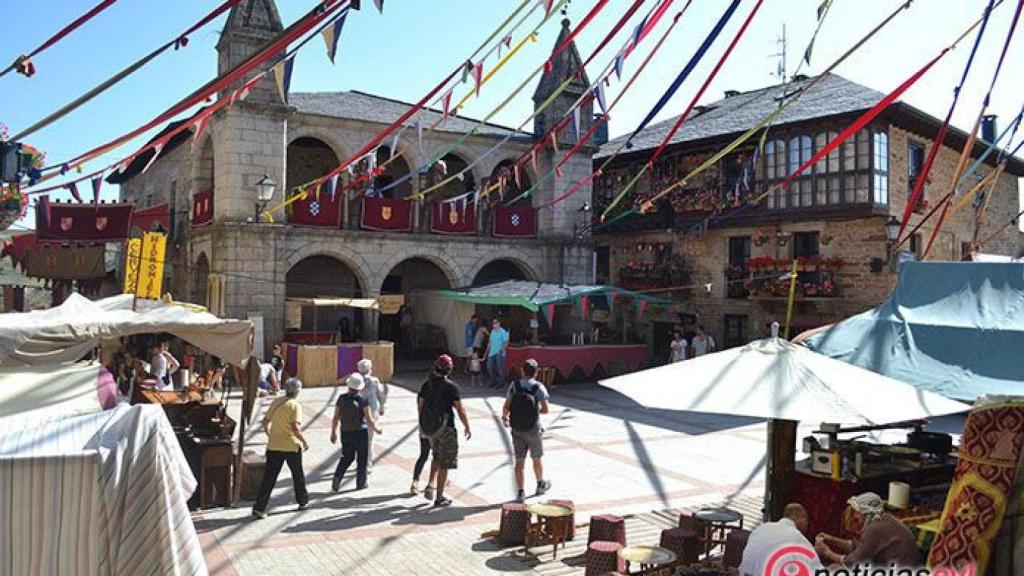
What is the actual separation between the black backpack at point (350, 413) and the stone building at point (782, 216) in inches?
508

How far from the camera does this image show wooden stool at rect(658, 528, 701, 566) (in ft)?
21.9

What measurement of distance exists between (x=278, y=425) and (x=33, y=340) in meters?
3.98

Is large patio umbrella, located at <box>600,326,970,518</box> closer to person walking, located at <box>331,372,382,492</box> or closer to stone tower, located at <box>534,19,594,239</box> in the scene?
person walking, located at <box>331,372,382,492</box>

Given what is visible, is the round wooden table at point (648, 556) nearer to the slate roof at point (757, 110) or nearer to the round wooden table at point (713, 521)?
the round wooden table at point (713, 521)

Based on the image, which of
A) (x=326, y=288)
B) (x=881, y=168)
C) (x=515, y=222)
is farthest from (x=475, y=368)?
(x=881, y=168)

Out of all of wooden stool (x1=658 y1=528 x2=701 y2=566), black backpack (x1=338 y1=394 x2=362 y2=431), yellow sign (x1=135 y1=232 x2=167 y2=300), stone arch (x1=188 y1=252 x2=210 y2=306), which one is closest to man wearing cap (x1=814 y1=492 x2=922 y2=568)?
wooden stool (x1=658 y1=528 x2=701 y2=566)

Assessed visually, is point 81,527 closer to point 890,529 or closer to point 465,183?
point 890,529

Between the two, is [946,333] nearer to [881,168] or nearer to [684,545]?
[684,545]

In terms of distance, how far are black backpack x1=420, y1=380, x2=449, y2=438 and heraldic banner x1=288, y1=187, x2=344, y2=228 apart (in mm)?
13703

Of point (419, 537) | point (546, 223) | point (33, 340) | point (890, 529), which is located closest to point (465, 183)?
point (546, 223)

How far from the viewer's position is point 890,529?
4.66 meters

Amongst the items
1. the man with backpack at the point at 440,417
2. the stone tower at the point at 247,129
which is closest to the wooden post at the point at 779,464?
the man with backpack at the point at 440,417

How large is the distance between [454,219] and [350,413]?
50.0 feet

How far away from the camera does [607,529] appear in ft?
22.7
